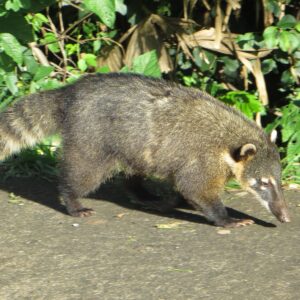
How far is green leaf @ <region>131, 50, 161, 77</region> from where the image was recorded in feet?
23.0

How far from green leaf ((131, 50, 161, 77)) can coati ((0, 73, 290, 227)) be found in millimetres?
959

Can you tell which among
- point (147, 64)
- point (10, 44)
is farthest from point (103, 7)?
point (147, 64)

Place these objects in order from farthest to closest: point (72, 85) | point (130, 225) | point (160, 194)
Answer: point (160, 194), point (72, 85), point (130, 225)

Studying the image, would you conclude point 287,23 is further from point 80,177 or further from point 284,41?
point 80,177

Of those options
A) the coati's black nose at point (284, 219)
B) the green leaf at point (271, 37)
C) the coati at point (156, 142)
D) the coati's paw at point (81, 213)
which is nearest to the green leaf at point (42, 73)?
the coati at point (156, 142)

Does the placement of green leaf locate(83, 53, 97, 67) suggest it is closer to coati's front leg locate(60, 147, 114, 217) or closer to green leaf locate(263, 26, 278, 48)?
green leaf locate(263, 26, 278, 48)

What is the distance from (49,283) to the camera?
15.0 ft

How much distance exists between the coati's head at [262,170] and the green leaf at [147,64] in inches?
56.3

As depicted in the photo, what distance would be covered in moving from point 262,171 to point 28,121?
174 centimetres

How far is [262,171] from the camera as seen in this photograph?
592 centimetres

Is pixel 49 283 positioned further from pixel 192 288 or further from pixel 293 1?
A: pixel 293 1

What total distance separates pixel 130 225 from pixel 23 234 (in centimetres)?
74

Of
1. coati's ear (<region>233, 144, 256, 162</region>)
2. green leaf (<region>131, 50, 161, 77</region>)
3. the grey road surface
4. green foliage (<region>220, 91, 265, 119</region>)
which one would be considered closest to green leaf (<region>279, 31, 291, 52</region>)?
Result: green foliage (<region>220, 91, 265, 119</region>)

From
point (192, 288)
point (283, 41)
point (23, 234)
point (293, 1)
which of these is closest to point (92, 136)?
point (23, 234)
